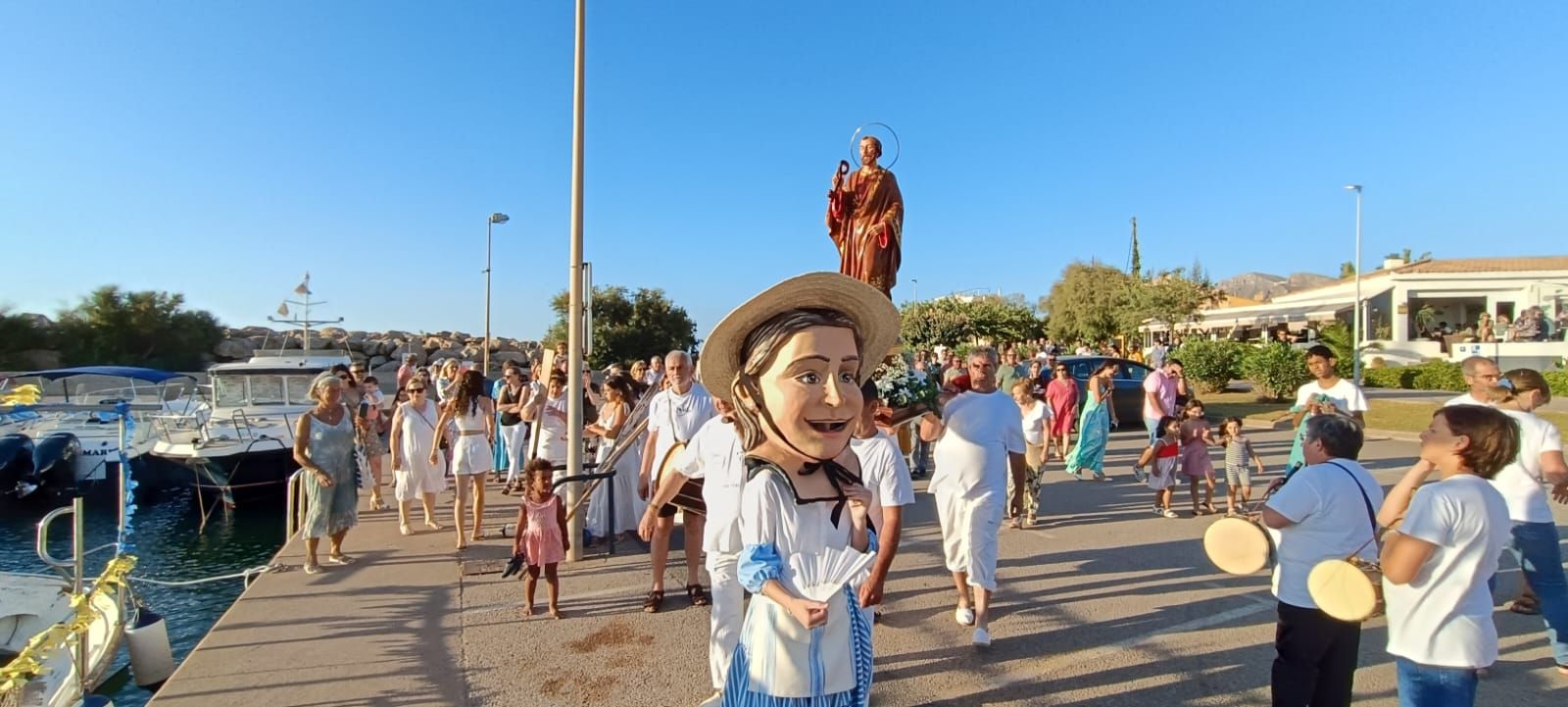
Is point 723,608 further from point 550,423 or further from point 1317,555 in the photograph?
point 550,423

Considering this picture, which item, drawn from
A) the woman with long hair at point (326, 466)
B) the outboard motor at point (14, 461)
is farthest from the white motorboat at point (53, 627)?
the outboard motor at point (14, 461)

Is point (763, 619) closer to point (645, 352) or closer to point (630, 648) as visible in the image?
point (630, 648)

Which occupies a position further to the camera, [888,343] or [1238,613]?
[1238,613]

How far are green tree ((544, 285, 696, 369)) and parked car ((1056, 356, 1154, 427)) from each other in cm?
2485

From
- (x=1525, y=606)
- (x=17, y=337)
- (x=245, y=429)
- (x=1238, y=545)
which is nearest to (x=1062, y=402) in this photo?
(x=1525, y=606)

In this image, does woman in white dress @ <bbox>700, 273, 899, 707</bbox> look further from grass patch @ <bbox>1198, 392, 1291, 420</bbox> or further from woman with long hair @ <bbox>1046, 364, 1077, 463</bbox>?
grass patch @ <bbox>1198, 392, 1291, 420</bbox>

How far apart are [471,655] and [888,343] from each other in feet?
10.6

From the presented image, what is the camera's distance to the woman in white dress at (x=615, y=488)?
691 centimetres

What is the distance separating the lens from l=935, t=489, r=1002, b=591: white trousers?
14.9 feet

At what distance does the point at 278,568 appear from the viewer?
6.38 m

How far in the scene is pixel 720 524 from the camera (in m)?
3.56

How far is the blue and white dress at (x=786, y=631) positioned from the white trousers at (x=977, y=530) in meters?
2.23


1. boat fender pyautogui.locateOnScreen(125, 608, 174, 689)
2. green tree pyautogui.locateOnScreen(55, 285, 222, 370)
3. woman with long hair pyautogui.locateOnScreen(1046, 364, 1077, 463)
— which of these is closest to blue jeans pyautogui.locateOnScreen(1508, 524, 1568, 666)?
woman with long hair pyautogui.locateOnScreen(1046, 364, 1077, 463)

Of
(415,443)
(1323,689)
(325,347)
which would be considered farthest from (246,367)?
(325,347)
